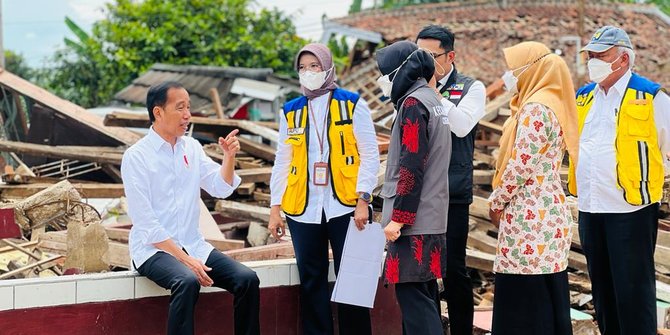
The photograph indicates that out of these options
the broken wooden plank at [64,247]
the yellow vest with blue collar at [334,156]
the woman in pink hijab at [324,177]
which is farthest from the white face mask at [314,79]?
the broken wooden plank at [64,247]

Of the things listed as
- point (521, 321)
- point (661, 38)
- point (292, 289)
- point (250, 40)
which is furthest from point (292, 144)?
point (661, 38)

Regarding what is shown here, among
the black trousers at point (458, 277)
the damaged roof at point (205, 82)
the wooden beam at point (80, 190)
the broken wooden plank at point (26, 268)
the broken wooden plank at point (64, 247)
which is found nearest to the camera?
the black trousers at point (458, 277)

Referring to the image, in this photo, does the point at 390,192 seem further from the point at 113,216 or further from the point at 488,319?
the point at 113,216

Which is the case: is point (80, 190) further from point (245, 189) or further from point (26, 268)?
point (26, 268)

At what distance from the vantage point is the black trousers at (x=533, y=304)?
4.79 metres

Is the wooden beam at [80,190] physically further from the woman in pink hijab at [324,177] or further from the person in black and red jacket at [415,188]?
the person in black and red jacket at [415,188]

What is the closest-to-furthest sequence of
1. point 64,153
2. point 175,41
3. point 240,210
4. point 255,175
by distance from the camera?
1. point 240,210
2. point 255,175
3. point 64,153
4. point 175,41

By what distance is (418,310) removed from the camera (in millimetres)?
4598

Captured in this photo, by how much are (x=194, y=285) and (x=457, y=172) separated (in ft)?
5.62

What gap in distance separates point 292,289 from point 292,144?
944 mm

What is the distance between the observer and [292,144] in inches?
213

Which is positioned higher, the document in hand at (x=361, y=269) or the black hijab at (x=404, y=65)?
the black hijab at (x=404, y=65)

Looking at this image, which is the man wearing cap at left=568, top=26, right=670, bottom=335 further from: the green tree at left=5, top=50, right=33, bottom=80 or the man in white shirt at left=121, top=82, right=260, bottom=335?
the green tree at left=5, top=50, right=33, bottom=80

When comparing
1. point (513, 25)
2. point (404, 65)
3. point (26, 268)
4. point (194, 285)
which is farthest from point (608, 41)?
point (513, 25)
